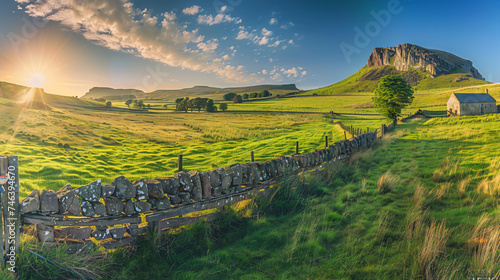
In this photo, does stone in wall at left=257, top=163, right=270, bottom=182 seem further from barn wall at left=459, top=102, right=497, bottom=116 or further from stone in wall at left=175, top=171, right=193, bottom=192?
barn wall at left=459, top=102, right=497, bottom=116

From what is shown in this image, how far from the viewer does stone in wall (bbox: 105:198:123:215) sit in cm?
461

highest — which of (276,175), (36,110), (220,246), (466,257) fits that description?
(36,110)

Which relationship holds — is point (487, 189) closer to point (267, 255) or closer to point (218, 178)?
point (267, 255)

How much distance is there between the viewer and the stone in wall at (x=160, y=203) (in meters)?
5.09

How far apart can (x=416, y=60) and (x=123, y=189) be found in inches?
8815

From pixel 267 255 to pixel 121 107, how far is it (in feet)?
78.8

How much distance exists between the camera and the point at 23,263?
3.70m

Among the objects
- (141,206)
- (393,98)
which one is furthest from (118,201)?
(393,98)

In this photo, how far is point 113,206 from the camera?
4.63 metres

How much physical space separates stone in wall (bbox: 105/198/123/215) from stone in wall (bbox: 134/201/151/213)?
273mm

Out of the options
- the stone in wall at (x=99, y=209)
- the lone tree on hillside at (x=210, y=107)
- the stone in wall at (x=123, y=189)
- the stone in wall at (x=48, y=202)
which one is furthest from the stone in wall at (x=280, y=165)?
the lone tree on hillside at (x=210, y=107)

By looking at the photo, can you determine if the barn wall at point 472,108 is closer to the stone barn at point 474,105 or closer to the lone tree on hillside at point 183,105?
the stone barn at point 474,105

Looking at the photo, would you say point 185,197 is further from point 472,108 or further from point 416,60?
point 416,60

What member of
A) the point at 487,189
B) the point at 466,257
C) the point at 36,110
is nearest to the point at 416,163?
the point at 487,189
